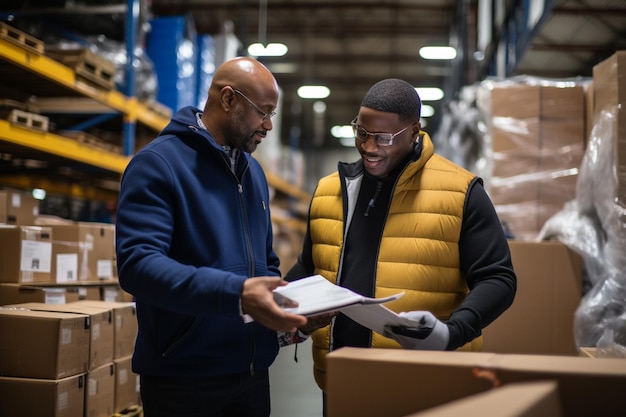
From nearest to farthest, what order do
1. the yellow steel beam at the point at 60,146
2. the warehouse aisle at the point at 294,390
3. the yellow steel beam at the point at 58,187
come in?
1. the yellow steel beam at the point at 60,146
2. the warehouse aisle at the point at 294,390
3. the yellow steel beam at the point at 58,187

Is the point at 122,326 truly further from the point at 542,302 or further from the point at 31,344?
the point at 542,302

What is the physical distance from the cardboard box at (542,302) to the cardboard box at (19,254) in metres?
2.83

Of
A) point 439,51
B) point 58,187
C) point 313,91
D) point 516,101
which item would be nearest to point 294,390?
point 516,101

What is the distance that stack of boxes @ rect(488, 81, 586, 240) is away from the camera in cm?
454

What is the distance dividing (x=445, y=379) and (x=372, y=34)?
44.7ft

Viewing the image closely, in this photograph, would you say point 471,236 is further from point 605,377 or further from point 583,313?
point 583,313

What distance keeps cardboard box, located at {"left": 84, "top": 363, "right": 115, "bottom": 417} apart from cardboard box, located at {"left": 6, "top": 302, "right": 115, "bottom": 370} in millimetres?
42

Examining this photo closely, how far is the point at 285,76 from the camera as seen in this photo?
18.1 metres

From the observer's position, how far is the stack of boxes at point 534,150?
14.9ft

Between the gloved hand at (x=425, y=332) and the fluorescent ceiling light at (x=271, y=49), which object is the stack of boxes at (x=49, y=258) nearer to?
the gloved hand at (x=425, y=332)

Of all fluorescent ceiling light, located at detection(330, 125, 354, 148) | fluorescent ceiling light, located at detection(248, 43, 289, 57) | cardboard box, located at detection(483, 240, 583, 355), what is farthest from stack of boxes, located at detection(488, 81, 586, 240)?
fluorescent ceiling light, located at detection(330, 125, 354, 148)

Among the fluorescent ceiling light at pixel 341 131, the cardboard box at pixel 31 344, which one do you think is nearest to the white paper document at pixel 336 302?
the cardboard box at pixel 31 344

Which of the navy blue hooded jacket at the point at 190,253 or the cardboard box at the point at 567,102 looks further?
the cardboard box at the point at 567,102

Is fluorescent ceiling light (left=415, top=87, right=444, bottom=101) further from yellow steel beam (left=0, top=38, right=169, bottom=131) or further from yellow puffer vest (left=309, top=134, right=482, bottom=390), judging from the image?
yellow puffer vest (left=309, top=134, right=482, bottom=390)
